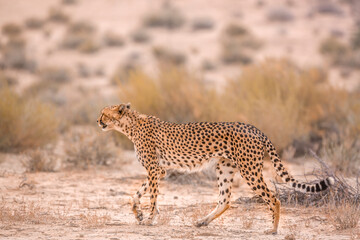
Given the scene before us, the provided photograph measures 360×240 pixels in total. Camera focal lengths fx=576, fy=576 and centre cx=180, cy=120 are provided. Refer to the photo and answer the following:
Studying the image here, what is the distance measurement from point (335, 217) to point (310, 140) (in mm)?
5019

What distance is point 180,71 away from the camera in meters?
12.3

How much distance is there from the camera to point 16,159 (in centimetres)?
995

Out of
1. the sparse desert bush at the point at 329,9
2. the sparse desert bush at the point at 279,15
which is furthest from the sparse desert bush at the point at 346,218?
the sparse desert bush at the point at 329,9

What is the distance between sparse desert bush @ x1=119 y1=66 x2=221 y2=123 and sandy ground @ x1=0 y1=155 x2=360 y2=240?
2390 millimetres

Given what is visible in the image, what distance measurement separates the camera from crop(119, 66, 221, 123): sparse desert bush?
1132 centimetres

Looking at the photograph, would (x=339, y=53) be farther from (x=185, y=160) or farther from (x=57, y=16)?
(x=185, y=160)

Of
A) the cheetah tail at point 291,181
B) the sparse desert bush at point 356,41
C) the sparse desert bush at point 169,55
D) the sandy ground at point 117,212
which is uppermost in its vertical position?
the sparse desert bush at point 356,41

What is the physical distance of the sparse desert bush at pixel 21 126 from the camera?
10.4 m

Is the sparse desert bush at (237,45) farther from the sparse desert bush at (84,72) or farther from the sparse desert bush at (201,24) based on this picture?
the sparse desert bush at (84,72)

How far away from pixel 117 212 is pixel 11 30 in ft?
71.3

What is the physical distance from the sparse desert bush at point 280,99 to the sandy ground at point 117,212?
7.20 ft

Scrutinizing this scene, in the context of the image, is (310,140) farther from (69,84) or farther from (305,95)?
(69,84)

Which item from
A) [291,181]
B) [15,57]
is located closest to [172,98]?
[291,181]

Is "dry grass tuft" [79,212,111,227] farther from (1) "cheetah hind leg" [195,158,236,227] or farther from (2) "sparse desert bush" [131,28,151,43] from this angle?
(2) "sparse desert bush" [131,28,151,43]
